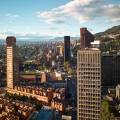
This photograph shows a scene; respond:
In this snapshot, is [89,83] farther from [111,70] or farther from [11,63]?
[11,63]

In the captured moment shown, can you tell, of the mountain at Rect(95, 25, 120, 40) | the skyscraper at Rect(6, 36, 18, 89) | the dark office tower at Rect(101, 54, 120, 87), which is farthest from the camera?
the mountain at Rect(95, 25, 120, 40)

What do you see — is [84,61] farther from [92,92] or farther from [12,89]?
[12,89]

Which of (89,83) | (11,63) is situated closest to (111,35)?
(11,63)

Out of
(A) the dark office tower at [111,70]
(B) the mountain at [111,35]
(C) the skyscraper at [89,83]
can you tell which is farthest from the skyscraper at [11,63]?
(B) the mountain at [111,35]

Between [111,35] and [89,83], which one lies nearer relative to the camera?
[89,83]

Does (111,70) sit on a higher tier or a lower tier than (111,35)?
lower

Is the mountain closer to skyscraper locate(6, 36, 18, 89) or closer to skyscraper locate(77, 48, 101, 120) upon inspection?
skyscraper locate(6, 36, 18, 89)

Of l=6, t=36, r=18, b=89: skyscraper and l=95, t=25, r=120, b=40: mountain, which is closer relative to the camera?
l=6, t=36, r=18, b=89: skyscraper

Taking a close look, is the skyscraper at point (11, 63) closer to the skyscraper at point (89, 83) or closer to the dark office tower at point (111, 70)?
the dark office tower at point (111, 70)

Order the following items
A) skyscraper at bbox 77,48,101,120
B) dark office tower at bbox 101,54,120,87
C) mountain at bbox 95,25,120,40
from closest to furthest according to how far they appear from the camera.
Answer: skyscraper at bbox 77,48,101,120 < dark office tower at bbox 101,54,120,87 < mountain at bbox 95,25,120,40

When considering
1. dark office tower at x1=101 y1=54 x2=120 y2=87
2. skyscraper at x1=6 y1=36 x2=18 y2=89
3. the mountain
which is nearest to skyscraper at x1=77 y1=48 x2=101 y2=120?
dark office tower at x1=101 y1=54 x2=120 y2=87
